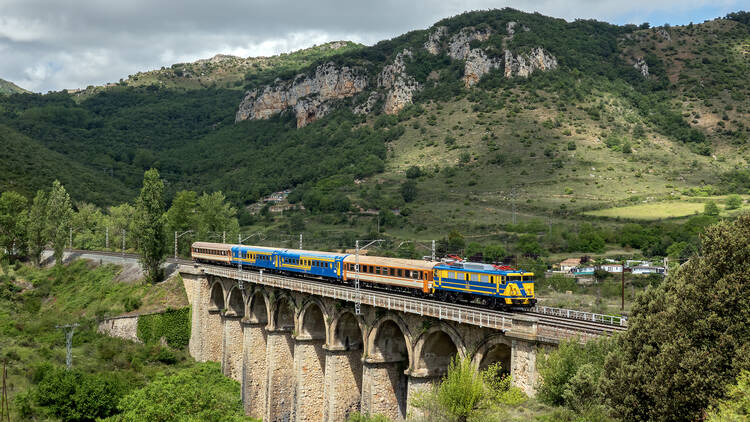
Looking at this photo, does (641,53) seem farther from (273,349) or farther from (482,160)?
(273,349)

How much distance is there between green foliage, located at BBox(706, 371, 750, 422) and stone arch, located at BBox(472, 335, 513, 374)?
A: 10325mm

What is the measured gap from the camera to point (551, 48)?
15600cm

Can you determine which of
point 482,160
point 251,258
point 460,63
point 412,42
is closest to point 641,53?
point 460,63

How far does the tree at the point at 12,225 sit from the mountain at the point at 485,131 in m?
26.6

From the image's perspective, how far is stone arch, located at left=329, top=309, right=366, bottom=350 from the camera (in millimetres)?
40469

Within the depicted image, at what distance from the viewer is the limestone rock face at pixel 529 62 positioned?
14938cm

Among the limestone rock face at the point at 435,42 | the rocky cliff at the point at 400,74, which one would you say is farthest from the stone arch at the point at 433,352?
the limestone rock face at the point at 435,42

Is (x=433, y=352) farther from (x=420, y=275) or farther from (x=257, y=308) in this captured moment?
(x=257, y=308)

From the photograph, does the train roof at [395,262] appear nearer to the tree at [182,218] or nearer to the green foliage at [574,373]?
the green foliage at [574,373]

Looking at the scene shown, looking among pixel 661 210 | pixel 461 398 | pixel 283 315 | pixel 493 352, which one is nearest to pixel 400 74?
pixel 661 210

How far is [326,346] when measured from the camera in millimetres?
40500

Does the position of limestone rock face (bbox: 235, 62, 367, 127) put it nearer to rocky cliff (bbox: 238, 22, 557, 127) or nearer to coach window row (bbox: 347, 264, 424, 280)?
rocky cliff (bbox: 238, 22, 557, 127)

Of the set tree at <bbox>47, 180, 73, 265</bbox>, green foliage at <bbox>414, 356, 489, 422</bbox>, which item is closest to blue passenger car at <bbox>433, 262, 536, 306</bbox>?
green foliage at <bbox>414, 356, 489, 422</bbox>

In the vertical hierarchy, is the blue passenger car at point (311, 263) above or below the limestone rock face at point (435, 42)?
below
